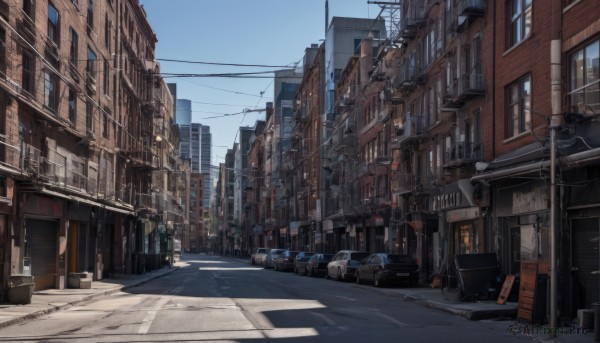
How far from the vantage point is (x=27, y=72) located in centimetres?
2314

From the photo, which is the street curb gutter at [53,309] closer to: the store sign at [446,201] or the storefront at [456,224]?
the storefront at [456,224]

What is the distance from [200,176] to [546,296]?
16473 centimetres

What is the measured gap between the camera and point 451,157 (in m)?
26.3

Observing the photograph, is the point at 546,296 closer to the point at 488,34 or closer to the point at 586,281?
the point at 586,281

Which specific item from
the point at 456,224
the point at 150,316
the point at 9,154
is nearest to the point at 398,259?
the point at 456,224

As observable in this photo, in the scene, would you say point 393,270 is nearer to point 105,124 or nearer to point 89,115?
point 89,115

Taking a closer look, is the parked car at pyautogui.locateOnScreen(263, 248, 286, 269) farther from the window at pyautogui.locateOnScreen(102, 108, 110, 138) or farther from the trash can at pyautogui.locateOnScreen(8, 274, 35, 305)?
the trash can at pyautogui.locateOnScreen(8, 274, 35, 305)

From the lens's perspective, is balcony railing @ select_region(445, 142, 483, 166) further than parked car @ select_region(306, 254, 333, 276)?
No

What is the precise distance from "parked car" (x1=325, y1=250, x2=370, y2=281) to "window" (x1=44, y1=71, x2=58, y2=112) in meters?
16.5

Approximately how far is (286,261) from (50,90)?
97.0ft

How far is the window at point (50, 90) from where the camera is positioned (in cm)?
2509

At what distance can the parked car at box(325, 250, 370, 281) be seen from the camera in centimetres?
3488

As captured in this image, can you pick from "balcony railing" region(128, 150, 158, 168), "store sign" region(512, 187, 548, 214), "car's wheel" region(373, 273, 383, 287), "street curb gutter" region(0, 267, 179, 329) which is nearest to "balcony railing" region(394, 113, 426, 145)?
"car's wheel" region(373, 273, 383, 287)

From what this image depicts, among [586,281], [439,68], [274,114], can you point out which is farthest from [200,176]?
[586,281]
